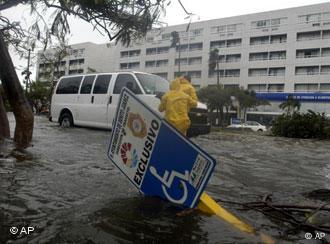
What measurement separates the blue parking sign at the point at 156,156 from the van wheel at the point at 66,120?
10517 mm

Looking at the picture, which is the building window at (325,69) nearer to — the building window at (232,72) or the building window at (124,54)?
the building window at (232,72)

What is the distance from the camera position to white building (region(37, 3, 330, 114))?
63.6 m

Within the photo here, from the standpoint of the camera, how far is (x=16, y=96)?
7.73 metres

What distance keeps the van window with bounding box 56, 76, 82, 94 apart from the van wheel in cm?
80

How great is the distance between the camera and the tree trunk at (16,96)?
7621 mm

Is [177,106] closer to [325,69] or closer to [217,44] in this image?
[325,69]

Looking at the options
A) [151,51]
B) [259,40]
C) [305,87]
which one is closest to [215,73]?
[259,40]

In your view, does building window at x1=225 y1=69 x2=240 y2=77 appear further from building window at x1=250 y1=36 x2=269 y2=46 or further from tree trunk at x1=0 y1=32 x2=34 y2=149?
tree trunk at x1=0 y1=32 x2=34 y2=149

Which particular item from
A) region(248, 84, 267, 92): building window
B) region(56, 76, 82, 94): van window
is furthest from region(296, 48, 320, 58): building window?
region(56, 76, 82, 94): van window

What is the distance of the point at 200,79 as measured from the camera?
79500 mm

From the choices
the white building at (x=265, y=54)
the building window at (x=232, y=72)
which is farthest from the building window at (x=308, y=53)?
the building window at (x=232, y=72)

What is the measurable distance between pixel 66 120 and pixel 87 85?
1674 mm

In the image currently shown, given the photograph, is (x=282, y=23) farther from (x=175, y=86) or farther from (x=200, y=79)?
(x=175, y=86)

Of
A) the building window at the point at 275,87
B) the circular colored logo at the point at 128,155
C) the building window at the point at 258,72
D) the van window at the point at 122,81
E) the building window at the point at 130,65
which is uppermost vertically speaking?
the building window at the point at 130,65
